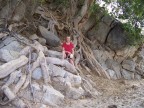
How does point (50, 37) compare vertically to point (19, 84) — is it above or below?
above

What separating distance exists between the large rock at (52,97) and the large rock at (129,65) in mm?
6875

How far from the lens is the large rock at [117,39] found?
15648 mm

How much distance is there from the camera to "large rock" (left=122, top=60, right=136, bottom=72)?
15781 mm

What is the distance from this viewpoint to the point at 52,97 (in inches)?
368

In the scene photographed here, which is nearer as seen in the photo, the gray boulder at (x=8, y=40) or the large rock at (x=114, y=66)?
the gray boulder at (x=8, y=40)

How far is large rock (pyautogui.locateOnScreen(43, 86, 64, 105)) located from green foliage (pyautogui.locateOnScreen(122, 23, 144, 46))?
252 inches

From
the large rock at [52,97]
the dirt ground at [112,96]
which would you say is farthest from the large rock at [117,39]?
the large rock at [52,97]

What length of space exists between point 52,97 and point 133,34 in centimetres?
682

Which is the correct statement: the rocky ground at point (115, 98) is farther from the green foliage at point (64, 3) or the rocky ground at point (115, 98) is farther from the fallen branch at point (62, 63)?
the green foliage at point (64, 3)

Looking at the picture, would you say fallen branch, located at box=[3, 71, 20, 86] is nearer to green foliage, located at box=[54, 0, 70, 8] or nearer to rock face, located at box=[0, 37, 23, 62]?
rock face, located at box=[0, 37, 23, 62]

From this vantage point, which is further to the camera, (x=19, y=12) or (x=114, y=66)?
(x=114, y=66)

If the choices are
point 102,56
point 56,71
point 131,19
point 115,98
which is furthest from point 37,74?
point 131,19

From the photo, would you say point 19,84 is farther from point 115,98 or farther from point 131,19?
point 131,19

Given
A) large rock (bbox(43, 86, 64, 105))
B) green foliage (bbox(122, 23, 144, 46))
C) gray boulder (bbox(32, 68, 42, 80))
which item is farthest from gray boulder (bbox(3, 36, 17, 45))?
green foliage (bbox(122, 23, 144, 46))
